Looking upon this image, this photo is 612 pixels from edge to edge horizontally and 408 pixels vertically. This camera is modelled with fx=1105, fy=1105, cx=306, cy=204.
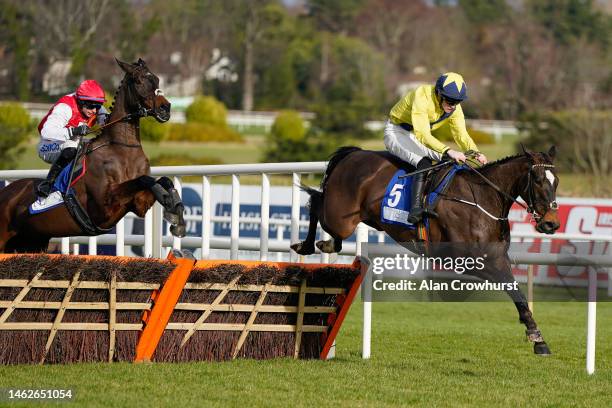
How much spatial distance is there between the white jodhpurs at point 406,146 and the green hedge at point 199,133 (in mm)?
25913

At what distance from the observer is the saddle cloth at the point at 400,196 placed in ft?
A: 23.8

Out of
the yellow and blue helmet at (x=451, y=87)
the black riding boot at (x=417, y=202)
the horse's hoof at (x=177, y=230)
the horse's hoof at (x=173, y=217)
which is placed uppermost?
the yellow and blue helmet at (x=451, y=87)

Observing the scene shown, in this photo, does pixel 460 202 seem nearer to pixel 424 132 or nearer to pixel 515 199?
pixel 515 199

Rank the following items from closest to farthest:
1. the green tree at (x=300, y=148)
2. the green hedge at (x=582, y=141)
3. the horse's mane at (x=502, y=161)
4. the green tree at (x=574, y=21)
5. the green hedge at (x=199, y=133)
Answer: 1. the horse's mane at (x=502, y=161)
2. the green hedge at (x=582, y=141)
3. the green tree at (x=300, y=148)
4. the green hedge at (x=199, y=133)
5. the green tree at (x=574, y=21)

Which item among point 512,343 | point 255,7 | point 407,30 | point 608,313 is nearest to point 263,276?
point 512,343

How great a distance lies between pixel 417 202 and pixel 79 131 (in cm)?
231

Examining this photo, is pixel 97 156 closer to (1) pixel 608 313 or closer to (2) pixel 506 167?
(2) pixel 506 167

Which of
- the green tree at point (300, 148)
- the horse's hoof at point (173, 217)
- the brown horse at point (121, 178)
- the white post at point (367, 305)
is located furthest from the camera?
the green tree at point (300, 148)

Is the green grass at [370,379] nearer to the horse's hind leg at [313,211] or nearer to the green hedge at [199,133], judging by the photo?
the horse's hind leg at [313,211]

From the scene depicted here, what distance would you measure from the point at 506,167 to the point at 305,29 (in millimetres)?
57624

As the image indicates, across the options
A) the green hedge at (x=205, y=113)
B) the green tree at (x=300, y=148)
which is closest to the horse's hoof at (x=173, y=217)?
the green tree at (x=300, y=148)

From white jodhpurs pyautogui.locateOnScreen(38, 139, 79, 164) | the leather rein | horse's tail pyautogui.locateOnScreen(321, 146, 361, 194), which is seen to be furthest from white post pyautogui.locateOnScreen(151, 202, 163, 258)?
the leather rein

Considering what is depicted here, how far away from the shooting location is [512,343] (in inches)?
314

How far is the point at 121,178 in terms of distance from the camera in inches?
283
